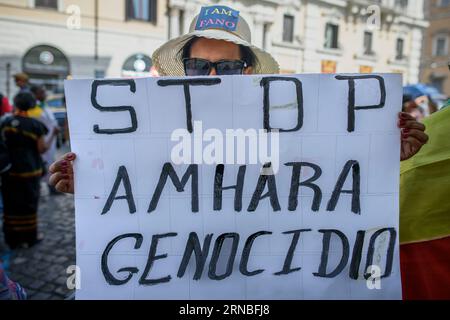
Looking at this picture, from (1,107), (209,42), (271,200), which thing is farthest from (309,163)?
(1,107)

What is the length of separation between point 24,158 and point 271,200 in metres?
3.40

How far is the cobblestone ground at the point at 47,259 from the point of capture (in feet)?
9.09

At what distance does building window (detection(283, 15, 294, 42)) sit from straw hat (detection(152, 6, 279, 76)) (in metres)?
2.34

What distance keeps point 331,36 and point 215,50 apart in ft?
12.9

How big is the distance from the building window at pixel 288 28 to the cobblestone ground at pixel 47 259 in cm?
321

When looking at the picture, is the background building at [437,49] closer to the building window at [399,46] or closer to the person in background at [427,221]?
the building window at [399,46]

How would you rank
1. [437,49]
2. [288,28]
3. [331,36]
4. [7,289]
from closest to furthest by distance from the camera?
[7,289], [288,28], [331,36], [437,49]

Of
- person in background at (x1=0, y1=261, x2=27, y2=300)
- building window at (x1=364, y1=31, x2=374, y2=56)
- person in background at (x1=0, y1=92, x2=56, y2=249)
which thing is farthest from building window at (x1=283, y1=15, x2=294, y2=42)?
person in background at (x1=0, y1=261, x2=27, y2=300)

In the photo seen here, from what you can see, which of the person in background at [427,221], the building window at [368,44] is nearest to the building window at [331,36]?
the building window at [368,44]

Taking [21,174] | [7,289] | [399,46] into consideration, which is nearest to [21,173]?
[21,174]

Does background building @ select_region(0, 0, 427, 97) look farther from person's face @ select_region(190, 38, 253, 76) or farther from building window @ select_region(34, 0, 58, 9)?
person's face @ select_region(190, 38, 253, 76)

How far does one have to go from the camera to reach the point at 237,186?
1.00 metres

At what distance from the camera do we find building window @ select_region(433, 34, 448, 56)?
915 inches

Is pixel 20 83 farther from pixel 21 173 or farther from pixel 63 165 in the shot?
pixel 63 165
